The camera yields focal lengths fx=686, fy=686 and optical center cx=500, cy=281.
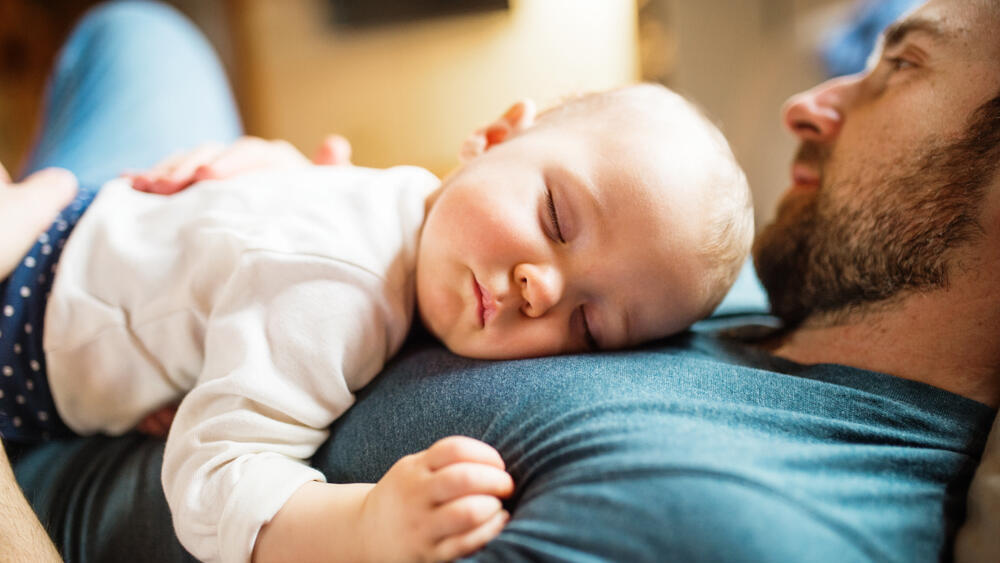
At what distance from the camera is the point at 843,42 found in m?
2.35

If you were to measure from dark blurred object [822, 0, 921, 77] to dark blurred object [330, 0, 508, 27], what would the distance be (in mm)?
2500

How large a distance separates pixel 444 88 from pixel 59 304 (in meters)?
3.87

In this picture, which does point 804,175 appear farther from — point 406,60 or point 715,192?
point 406,60

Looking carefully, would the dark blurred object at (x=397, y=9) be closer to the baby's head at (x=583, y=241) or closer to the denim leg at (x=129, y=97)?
the denim leg at (x=129, y=97)

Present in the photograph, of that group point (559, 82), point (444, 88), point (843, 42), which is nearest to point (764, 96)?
point (843, 42)

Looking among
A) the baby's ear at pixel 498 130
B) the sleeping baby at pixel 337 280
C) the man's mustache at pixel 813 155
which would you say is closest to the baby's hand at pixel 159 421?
the sleeping baby at pixel 337 280

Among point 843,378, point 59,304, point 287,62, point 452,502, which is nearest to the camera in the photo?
point 452,502

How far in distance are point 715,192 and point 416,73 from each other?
3.92 meters

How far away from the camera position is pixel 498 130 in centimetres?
113

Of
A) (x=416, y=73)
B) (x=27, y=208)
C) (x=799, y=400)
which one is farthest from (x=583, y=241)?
(x=416, y=73)

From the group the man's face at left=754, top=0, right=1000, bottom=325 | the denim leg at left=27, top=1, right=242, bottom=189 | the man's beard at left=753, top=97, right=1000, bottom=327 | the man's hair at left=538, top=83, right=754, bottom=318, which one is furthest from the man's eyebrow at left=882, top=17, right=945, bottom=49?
the denim leg at left=27, top=1, right=242, bottom=189

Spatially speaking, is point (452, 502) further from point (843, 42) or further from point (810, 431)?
point (843, 42)

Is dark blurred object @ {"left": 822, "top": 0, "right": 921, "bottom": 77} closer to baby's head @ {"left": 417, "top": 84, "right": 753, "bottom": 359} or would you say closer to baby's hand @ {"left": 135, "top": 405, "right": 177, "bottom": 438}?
baby's head @ {"left": 417, "top": 84, "right": 753, "bottom": 359}

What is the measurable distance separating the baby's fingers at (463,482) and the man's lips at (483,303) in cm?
29
